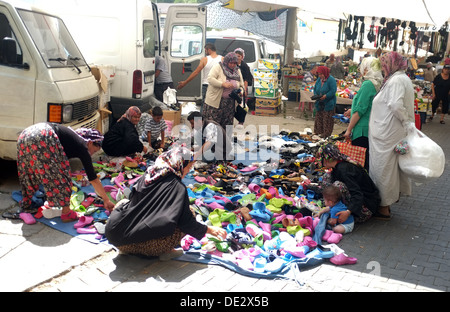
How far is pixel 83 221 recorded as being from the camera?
523cm

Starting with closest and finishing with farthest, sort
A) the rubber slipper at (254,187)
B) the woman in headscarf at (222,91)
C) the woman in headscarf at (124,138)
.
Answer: the rubber slipper at (254,187), the woman in headscarf at (124,138), the woman in headscarf at (222,91)

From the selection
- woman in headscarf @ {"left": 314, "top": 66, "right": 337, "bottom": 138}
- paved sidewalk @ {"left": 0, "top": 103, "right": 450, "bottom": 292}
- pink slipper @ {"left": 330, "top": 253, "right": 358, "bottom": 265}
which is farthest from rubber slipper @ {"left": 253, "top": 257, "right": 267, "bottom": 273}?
woman in headscarf @ {"left": 314, "top": 66, "right": 337, "bottom": 138}

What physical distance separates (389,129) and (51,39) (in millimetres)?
4696

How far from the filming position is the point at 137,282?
13.6 feet

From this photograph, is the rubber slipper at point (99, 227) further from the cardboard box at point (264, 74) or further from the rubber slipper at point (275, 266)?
the cardboard box at point (264, 74)

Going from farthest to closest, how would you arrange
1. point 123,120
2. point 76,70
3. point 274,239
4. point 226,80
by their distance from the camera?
point 226,80 < point 123,120 < point 76,70 < point 274,239

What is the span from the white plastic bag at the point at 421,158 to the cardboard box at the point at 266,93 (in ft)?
25.1

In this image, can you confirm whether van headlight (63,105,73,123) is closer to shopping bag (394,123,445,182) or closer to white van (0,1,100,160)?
white van (0,1,100,160)

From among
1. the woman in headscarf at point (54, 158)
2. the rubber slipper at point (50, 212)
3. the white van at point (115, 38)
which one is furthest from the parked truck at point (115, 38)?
the rubber slipper at point (50, 212)

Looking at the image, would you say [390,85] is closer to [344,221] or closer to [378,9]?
[344,221]

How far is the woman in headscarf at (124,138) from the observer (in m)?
7.45

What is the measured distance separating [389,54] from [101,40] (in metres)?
5.69

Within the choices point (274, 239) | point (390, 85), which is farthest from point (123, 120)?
point (390, 85)

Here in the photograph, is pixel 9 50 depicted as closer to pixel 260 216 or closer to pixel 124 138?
pixel 124 138
